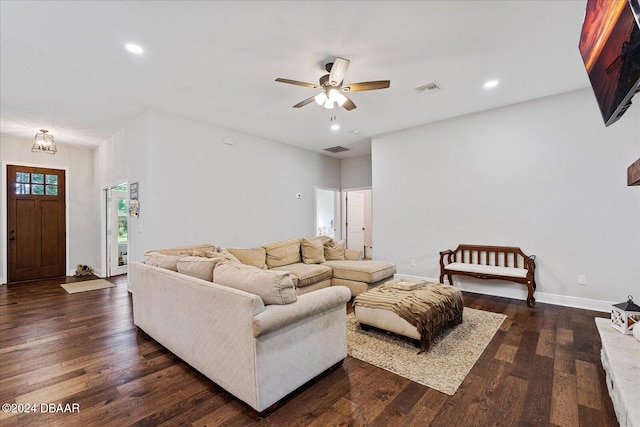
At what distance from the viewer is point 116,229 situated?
A: 6.34m

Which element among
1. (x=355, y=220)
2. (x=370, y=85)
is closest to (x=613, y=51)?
(x=370, y=85)

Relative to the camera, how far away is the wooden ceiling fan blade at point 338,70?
2.79 meters

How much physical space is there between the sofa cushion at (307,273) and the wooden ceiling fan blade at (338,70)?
2500 millimetres

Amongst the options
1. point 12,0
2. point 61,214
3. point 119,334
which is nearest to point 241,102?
point 12,0

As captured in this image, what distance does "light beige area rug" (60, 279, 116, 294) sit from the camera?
505 centimetres

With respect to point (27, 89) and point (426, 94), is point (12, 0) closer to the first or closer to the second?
point (27, 89)

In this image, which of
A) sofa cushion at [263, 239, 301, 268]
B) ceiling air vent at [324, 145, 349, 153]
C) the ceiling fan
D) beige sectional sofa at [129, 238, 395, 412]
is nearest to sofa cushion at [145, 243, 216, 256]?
beige sectional sofa at [129, 238, 395, 412]

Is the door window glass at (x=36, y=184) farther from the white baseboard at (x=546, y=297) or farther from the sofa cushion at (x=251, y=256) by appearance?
the white baseboard at (x=546, y=297)

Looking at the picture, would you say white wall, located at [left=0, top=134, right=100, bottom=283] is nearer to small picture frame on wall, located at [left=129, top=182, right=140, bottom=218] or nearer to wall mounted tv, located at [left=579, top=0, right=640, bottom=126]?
small picture frame on wall, located at [left=129, top=182, right=140, bottom=218]

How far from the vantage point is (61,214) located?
636 cm

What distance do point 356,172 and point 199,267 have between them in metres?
5.87

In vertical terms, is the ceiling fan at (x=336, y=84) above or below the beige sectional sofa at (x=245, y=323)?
above

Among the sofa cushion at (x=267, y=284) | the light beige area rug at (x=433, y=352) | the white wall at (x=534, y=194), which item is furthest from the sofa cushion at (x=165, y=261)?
the white wall at (x=534, y=194)

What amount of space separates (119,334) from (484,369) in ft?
11.8
